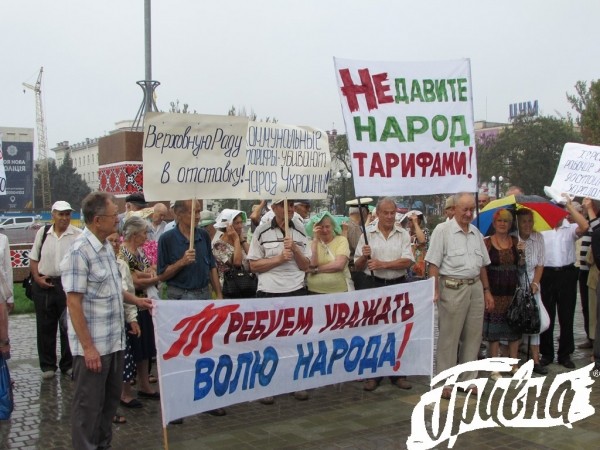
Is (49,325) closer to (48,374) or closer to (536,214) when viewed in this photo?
(48,374)

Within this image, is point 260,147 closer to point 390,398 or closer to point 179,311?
point 179,311

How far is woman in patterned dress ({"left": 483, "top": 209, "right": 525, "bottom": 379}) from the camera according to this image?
24.7ft

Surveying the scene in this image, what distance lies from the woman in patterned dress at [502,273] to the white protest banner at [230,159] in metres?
1.99

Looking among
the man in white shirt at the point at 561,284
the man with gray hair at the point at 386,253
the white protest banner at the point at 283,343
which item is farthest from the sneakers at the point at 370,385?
the man in white shirt at the point at 561,284

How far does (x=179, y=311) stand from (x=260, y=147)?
2123 millimetres

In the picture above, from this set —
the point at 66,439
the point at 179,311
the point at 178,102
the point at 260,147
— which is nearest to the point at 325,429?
the point at 179,311

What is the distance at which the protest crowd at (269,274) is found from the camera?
479cm

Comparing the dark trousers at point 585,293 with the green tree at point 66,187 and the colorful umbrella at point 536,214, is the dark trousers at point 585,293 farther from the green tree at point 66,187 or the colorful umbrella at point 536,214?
the green tree at point 66,187

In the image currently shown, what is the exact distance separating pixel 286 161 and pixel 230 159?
697 millimetres

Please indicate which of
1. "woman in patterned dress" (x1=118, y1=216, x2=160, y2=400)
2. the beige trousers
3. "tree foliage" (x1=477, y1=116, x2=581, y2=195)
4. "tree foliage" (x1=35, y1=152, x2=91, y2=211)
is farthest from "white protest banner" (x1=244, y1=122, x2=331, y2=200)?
"tree foliage" (x1=35, y1=152, x2=91, y2=211)

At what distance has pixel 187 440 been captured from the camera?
18.5 feet

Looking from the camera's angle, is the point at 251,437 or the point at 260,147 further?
the point at 260,147

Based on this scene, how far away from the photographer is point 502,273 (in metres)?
7.56

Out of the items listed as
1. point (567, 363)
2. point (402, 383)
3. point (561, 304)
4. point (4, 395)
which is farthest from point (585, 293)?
point (4, 395)
